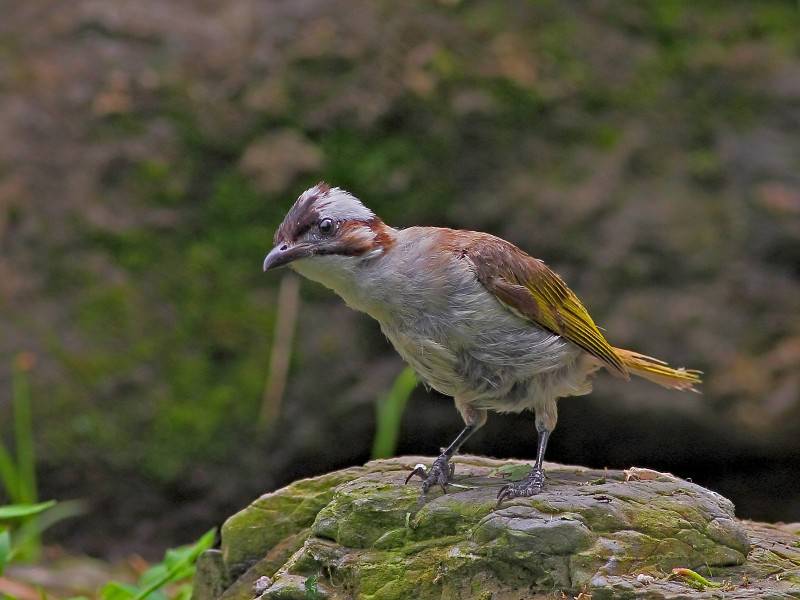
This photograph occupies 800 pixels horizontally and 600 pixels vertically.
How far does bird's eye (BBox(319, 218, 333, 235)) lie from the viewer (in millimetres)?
5352

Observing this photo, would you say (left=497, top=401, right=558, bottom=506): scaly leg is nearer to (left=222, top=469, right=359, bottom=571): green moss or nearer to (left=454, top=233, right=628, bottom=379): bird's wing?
(left=454, top=233, right=628, bottom=379): bird's wing

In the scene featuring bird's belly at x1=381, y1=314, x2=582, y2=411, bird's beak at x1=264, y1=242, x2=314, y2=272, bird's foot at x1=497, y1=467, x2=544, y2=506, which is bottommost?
bird's foot at x1=497, y1=467, x2=544, y2=506

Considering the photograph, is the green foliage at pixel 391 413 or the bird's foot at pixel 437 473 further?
the green foliage at pixel 391 413

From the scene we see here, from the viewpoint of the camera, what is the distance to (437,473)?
214 inches

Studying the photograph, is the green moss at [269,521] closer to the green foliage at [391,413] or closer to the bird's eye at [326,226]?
the bird's eye at [326,226]

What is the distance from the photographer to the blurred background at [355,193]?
852 centimetres

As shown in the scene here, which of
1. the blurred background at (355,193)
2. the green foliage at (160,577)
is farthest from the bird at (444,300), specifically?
the blurred background at (355,193)

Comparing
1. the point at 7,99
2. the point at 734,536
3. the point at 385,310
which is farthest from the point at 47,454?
the point at 734,536

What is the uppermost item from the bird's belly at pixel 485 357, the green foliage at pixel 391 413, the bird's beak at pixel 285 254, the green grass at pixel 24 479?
the bird's beak at pixel 285 254

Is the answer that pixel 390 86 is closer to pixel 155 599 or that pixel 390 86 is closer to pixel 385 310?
pixel 385 310

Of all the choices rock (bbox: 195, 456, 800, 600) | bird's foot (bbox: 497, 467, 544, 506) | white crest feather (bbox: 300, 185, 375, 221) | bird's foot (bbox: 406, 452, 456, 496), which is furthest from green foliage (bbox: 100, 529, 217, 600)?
white crest feather (bbox: 300, 185, 375, 221)

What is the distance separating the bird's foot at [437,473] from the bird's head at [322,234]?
102cm

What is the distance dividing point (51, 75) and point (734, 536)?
6.41m

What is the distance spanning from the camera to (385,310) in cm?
538
